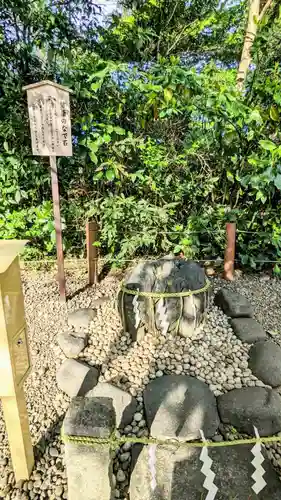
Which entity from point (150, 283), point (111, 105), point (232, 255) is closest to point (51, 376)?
point (150, 283)

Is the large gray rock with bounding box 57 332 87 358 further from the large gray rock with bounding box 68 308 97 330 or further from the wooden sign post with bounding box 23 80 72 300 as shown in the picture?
the wooden sign post with bounding box 23 80 72 300

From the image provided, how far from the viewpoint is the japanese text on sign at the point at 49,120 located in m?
2.38

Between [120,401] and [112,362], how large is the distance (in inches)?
13.4

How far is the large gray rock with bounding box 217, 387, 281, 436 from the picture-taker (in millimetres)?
1471

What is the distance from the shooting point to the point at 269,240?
322cm

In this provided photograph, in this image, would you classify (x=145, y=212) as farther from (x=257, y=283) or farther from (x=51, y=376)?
(x=51, y=376)

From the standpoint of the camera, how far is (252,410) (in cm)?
152

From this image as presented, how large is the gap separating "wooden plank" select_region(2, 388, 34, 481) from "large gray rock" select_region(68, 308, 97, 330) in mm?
1122

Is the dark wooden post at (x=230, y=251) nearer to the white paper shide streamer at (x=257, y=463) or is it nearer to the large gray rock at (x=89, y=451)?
the white paper shide streamer at (x=257, y=463)

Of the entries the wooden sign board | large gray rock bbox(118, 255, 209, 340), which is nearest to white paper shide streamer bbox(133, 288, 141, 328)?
large gray rock bbox(118, 255, 209, 340)

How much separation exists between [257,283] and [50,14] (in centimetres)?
343

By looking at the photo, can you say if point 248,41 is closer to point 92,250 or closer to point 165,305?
point 92,250

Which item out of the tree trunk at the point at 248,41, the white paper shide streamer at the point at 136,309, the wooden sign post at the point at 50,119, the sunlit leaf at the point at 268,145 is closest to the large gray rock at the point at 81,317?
the white paper shide streamer at the point at 136,309

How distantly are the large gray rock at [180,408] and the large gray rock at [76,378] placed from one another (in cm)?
35
